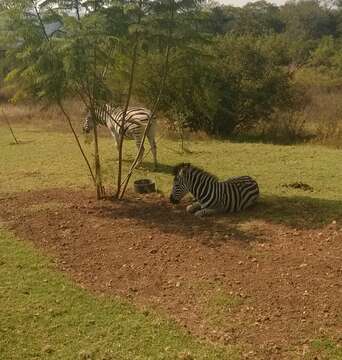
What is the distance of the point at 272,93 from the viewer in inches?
688

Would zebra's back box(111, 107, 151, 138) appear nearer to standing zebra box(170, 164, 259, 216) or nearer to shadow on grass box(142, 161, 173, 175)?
shadow on grass box(142, 161, 173, 175)

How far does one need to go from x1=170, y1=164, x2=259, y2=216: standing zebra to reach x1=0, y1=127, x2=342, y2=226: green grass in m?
0.35

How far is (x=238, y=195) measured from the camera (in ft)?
27.5

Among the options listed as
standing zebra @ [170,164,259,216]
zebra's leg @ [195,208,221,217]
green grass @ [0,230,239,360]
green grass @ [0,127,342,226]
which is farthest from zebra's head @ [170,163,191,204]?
green grass @ [0,230,239,360]

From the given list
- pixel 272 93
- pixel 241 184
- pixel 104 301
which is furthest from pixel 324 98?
pixel 104 301

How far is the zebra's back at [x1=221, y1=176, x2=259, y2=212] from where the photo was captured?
27.4 feet

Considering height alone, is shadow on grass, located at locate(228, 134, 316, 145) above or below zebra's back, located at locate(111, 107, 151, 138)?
below

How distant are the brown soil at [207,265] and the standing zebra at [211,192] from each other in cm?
27

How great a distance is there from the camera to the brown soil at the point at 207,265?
5059mm

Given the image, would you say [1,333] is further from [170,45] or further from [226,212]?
[170,45]

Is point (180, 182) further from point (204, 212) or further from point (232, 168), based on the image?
point (232, 168)

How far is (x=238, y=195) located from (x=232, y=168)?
3633 millimetres

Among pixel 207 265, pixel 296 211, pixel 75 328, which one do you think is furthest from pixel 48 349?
pixel 296 211

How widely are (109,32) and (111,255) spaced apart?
3.47 meters
